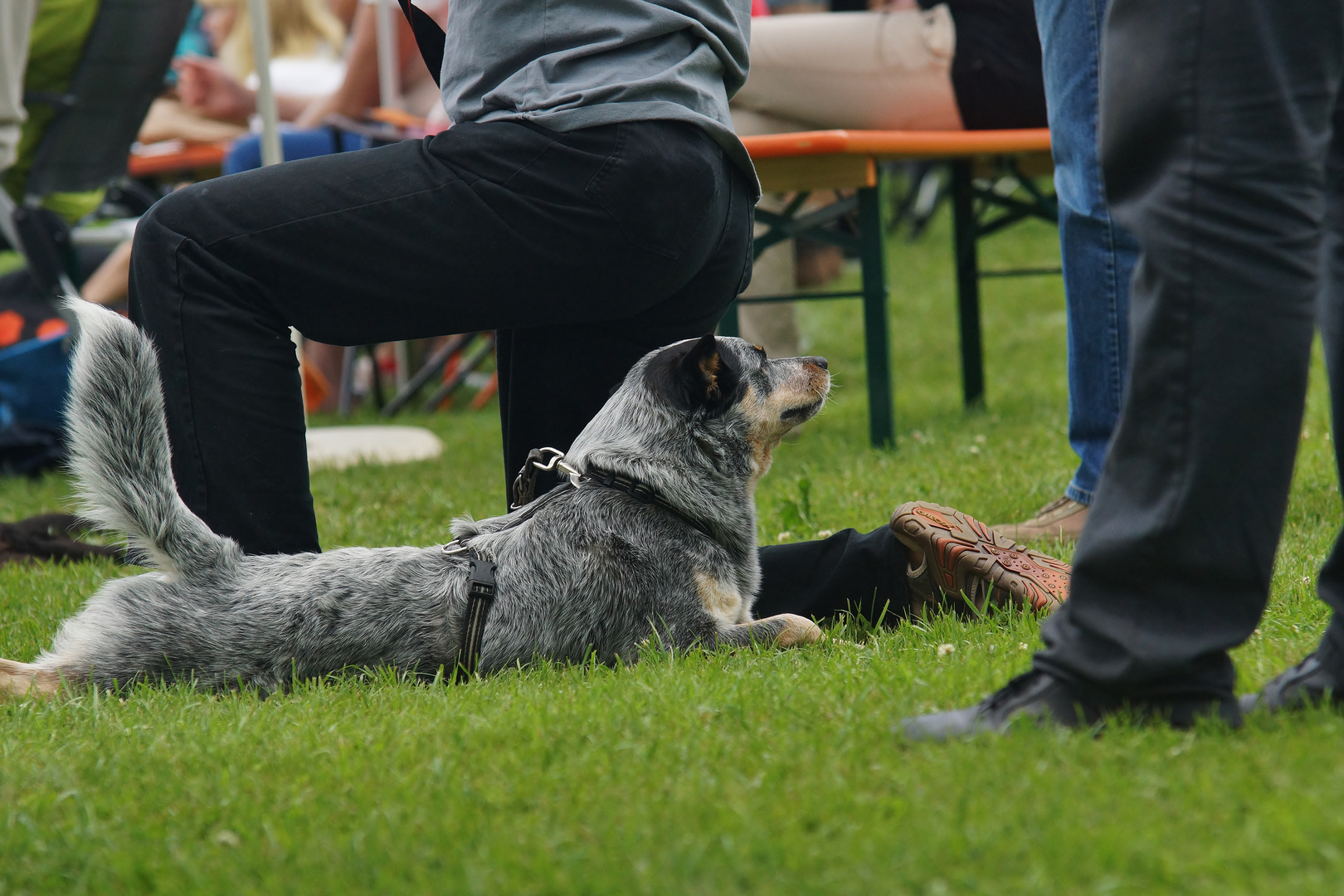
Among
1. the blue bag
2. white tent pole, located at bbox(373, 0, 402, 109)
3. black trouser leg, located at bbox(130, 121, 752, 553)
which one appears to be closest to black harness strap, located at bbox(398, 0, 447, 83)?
black trouser leg, located at bbox(130, 121, 752, 553)

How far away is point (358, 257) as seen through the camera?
2.68m

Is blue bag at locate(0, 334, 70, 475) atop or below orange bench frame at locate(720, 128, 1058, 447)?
below

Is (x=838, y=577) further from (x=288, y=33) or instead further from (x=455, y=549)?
(x=288, y=33)

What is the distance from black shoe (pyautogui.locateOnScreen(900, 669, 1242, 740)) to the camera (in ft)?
5.98

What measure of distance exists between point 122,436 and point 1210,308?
197 centimetres

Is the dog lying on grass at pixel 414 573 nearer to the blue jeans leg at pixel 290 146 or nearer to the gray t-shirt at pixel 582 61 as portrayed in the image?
the gray t-shirt at pixel 582 61

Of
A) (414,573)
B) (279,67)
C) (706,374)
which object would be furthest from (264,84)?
(414,573)

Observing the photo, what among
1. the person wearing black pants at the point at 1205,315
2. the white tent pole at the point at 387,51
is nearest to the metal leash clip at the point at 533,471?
the person wearing black pants at the point at 1205,315

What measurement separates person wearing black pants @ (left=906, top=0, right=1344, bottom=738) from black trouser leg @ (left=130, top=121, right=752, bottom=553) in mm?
1170

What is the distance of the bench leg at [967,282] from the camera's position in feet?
19.7

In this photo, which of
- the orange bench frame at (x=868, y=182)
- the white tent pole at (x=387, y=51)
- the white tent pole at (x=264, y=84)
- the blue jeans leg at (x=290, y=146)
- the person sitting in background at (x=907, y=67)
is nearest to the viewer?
the orange bench frame at (x=868, y=182)

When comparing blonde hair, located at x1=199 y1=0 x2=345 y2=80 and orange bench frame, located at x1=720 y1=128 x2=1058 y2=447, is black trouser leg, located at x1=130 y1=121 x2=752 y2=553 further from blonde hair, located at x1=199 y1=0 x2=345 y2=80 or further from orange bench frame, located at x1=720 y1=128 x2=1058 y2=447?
blonde hair, located at x1=199 y1=0 x2=345 y2=80

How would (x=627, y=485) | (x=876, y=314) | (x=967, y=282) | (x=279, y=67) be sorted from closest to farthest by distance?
(x=627, y=485), (x=876, y=314), (x=967, y=282), (x=279, y=67)

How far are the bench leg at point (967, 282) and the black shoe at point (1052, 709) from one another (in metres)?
4.27
